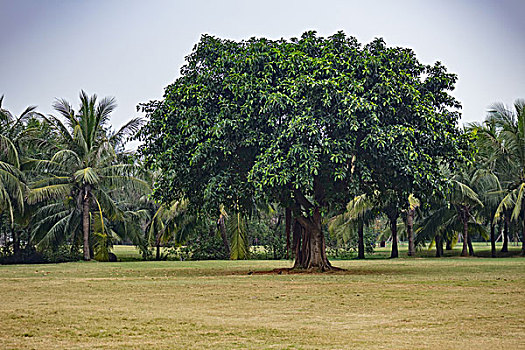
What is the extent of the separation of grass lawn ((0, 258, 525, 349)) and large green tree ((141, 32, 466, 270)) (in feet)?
13.3

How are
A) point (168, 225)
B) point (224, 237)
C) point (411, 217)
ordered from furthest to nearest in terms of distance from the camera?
point (224, 237) < point (168, 225) < point (411, 217)

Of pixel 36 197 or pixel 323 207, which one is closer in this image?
pixel 323 207

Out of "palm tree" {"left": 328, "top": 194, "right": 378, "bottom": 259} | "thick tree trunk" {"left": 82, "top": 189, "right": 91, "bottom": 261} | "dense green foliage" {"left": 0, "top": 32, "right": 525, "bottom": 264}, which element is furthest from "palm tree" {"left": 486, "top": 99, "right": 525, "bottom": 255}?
"thick tree trunk" {"left": 82, "top": 189, "right": 91, "bottom": 261}

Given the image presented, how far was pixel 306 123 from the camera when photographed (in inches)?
739

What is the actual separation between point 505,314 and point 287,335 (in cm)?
365

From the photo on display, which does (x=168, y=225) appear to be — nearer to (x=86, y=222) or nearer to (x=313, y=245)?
(x=86, y=222)

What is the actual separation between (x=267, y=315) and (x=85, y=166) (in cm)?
2468

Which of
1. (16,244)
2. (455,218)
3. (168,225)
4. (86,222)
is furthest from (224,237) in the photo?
(455,218)

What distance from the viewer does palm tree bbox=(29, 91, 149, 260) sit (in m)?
32.5

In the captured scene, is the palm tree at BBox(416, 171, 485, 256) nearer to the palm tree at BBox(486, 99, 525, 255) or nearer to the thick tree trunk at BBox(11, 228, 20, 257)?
the palm tree at BBox(486, 99, 525, 255)

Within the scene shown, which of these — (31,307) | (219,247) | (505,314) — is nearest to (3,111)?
(219,247)

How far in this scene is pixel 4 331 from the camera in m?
8.48

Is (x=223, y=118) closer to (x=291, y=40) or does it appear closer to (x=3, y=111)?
(x=291, y=40)

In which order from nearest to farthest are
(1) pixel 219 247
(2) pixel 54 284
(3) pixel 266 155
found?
(2) pixel 54 284 < (3) pixel 266 155 < (1) pixel 219 247
